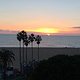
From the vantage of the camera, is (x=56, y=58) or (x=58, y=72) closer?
(x=58, y=72)

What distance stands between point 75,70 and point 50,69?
221cm

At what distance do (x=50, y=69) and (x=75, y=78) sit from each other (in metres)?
2.37

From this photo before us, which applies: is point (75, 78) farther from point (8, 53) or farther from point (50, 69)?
point (8, 53)

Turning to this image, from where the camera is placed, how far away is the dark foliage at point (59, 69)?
13.9 m

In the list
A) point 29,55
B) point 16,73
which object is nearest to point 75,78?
point 16,73

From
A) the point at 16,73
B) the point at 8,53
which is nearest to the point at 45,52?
the point at 16,73

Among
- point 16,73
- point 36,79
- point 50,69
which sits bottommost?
point 16,73

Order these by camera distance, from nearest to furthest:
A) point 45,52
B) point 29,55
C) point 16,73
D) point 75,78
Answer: point 75,78
point 16,73
point 29,55
point 45,52

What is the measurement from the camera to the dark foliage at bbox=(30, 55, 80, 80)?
13.9 m

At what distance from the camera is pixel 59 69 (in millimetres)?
14305

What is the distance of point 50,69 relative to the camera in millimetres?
14758

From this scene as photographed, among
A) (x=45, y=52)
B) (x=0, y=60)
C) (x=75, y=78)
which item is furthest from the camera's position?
(x=45, y=52)

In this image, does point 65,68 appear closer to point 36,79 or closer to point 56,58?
point 56,58

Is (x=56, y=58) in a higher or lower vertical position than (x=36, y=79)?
higher
